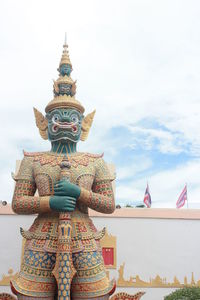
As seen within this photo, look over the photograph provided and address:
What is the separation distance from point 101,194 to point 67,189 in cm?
55

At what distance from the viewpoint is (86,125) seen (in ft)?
15.8

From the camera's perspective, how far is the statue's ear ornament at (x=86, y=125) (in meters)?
4.77

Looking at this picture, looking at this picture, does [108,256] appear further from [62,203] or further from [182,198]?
[62,203]

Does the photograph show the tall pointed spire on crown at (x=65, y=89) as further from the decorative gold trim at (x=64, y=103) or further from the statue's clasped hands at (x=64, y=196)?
the statue's clasped hands at (x=64, y=196)

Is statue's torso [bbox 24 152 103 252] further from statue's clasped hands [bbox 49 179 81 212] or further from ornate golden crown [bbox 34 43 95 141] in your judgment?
ornate golden crown [bbox 34 43 95 141]

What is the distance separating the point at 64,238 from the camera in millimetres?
3691

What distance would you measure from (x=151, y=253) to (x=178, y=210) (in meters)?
1.07

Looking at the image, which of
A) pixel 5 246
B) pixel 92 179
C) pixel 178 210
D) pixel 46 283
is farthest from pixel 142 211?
pixel 46 283

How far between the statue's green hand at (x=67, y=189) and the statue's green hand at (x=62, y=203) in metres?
0.04

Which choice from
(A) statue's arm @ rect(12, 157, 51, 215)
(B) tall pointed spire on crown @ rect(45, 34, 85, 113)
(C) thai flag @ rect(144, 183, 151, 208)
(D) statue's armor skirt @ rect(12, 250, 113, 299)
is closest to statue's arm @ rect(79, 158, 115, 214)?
(A) statue's arm @ rect(12, 157, 51, 215)

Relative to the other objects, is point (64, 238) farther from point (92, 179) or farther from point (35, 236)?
point (92, 179)

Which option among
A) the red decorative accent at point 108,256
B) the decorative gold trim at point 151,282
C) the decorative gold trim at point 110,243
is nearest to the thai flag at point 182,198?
the decorative gold trim at point 151,282

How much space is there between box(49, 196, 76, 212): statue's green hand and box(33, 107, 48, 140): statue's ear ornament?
3.60 feet

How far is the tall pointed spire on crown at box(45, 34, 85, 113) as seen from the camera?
175 inches
